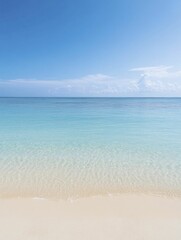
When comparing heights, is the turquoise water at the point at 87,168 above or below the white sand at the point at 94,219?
above

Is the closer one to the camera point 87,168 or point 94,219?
point 94,219

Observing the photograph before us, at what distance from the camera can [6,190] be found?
4523 millimetres

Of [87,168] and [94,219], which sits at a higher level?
[87,168]

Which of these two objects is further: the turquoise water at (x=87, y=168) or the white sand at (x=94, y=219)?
the turquoise water at (x=87, y=168)

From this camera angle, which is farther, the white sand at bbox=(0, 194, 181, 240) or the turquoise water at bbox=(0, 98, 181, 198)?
the turquoise water at bbox=(0, 98, 181, 198)

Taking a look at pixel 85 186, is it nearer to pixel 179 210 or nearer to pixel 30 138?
pixel 179 210

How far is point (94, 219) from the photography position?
344cm

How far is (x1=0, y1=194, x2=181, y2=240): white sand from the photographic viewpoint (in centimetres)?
303

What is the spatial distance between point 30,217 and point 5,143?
5.79 metres

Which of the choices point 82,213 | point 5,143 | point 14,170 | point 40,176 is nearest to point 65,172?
point 40,176

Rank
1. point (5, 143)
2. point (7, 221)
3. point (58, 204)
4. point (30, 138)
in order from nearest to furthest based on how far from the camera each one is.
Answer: point (7, 221)
point (58, 204)
point (5, 143)
point (30, 138)

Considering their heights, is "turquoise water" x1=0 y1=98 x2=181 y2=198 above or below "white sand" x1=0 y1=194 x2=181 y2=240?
above

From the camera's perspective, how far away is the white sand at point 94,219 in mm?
3029

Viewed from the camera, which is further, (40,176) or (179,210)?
(40,176)
